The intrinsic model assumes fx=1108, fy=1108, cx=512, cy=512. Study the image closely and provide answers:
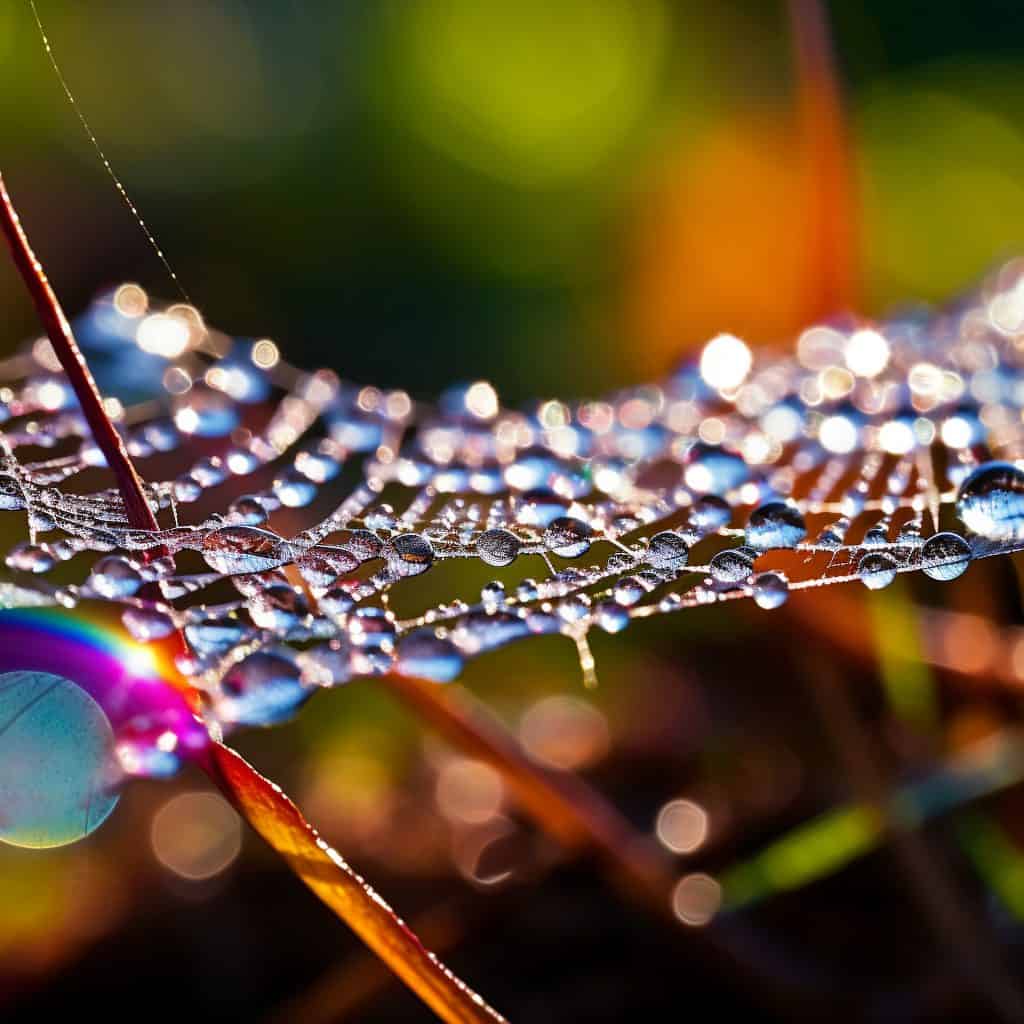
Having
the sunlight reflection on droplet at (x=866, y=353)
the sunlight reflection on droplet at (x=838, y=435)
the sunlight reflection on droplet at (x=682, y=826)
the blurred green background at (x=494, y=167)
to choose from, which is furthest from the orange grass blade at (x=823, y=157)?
the blurred green background at (x=494, y=167)

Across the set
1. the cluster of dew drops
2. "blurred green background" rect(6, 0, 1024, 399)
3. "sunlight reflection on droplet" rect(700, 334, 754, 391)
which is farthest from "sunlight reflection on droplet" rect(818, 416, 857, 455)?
"blurred green background" rect(6, 0, 1024, 399)

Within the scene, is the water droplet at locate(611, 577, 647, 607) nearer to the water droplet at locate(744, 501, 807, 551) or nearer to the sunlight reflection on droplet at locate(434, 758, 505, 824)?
the water droplet at locate(744, 501, 807, 551)

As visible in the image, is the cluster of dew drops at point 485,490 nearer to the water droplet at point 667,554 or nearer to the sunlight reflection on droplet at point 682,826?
the water droplet at point 667,554

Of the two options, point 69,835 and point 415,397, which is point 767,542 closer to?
point 69,835

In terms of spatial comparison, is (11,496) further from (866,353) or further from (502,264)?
(502,264)

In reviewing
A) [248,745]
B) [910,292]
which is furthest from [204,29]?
[248,745]
